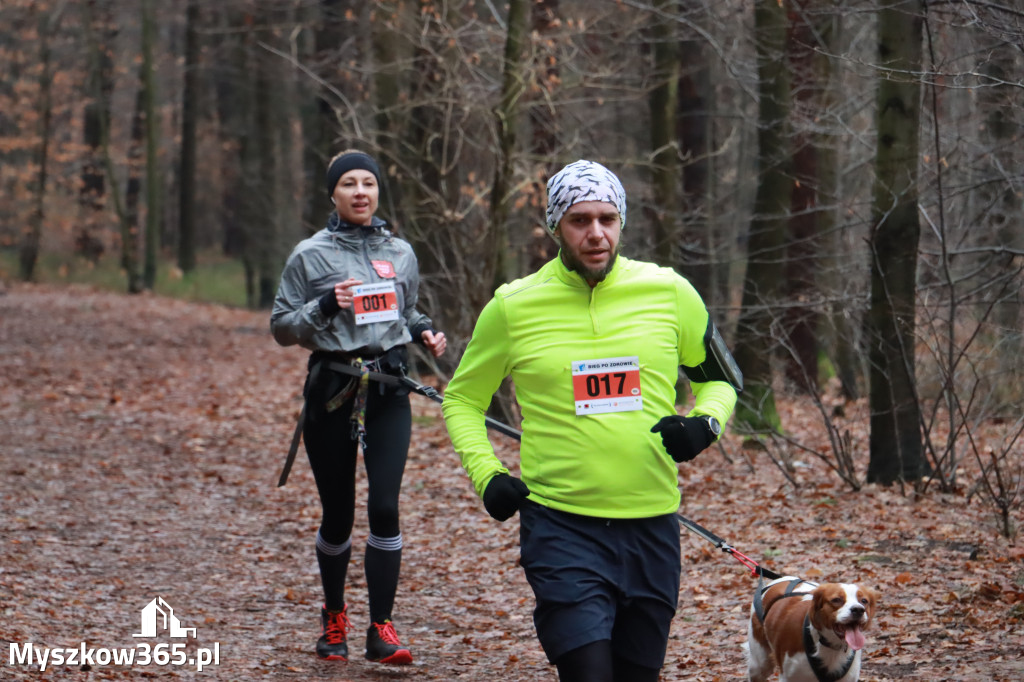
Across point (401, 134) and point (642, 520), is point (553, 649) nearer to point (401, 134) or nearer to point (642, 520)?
point (642, 520)

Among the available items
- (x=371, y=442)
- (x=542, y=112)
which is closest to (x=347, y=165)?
(x=371, y=442)

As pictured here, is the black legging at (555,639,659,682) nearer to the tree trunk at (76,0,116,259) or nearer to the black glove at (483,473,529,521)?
the black glove at (483,473,529,521)

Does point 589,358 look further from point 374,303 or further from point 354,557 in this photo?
point 354,557

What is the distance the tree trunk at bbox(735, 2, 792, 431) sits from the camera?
1184 centimetres

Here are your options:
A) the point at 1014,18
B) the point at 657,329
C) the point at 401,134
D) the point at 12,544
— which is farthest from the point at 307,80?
the point at 657,329

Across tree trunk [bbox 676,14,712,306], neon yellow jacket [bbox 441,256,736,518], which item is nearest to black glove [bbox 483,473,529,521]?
neon yellow jacket [bbox 441,256,736,518]

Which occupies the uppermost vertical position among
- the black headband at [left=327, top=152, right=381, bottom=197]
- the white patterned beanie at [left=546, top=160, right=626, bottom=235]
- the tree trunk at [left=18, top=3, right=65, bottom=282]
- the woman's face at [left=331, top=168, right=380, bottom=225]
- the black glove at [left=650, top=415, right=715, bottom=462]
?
the tree trunk at [left=18, top=3, right=65, bottom=282]

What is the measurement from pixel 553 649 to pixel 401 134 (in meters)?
11.8

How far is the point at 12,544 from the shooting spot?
26.6ft

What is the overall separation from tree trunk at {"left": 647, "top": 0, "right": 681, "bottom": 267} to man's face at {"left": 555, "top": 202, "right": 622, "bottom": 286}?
9.26 meters

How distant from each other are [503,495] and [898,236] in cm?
621

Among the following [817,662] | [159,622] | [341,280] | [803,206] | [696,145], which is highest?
[696,145]

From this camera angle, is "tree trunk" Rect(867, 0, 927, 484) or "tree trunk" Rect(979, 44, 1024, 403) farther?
"tree trunk" Rect(867, 0, 927, 484)

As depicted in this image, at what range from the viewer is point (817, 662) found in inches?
175
